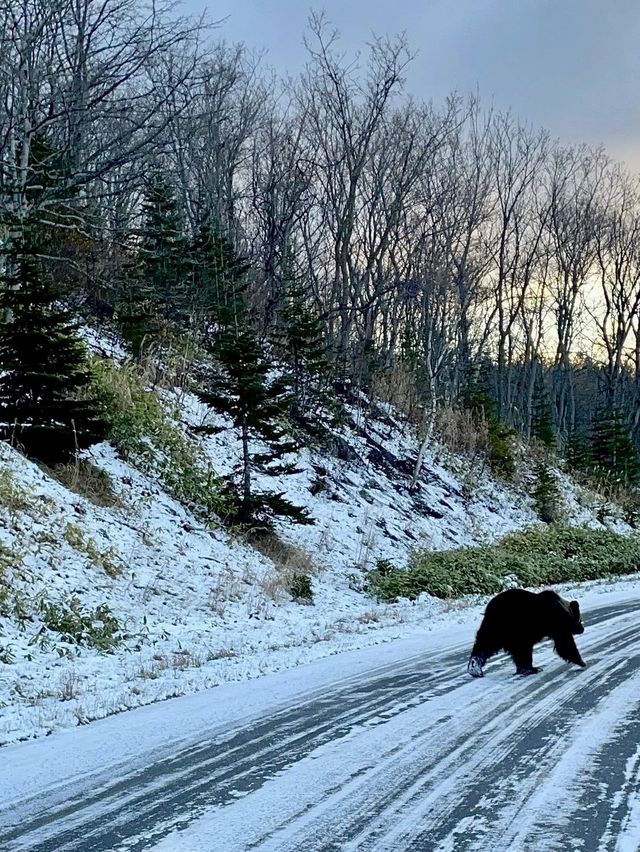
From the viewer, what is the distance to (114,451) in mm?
16797

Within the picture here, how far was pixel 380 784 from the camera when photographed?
4832 millimetres

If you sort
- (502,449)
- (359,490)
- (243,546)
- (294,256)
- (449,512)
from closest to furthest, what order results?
(243,546) → (359,490) → (449,512) → (502,449) → (294,256)

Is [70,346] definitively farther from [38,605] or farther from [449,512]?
[449,512]

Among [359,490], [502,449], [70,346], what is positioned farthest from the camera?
[502,449]

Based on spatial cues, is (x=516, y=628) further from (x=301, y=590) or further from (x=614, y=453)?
(x=614, y=453)

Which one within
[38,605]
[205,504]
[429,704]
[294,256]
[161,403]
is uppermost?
[294,256]

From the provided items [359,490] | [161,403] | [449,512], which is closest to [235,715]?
[161,403]

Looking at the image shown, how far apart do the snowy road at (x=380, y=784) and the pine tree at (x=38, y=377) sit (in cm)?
892

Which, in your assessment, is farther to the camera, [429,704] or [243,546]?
[243,546]

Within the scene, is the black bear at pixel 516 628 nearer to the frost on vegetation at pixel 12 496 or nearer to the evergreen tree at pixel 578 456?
the frost on vegetation at pixel 12 496

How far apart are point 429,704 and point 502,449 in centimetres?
2509

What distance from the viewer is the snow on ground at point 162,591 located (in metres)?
8.24

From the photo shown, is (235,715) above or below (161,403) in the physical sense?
below

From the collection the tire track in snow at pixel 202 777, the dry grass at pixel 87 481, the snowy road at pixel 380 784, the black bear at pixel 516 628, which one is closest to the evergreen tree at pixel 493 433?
the dry grass at pixel 87 481
